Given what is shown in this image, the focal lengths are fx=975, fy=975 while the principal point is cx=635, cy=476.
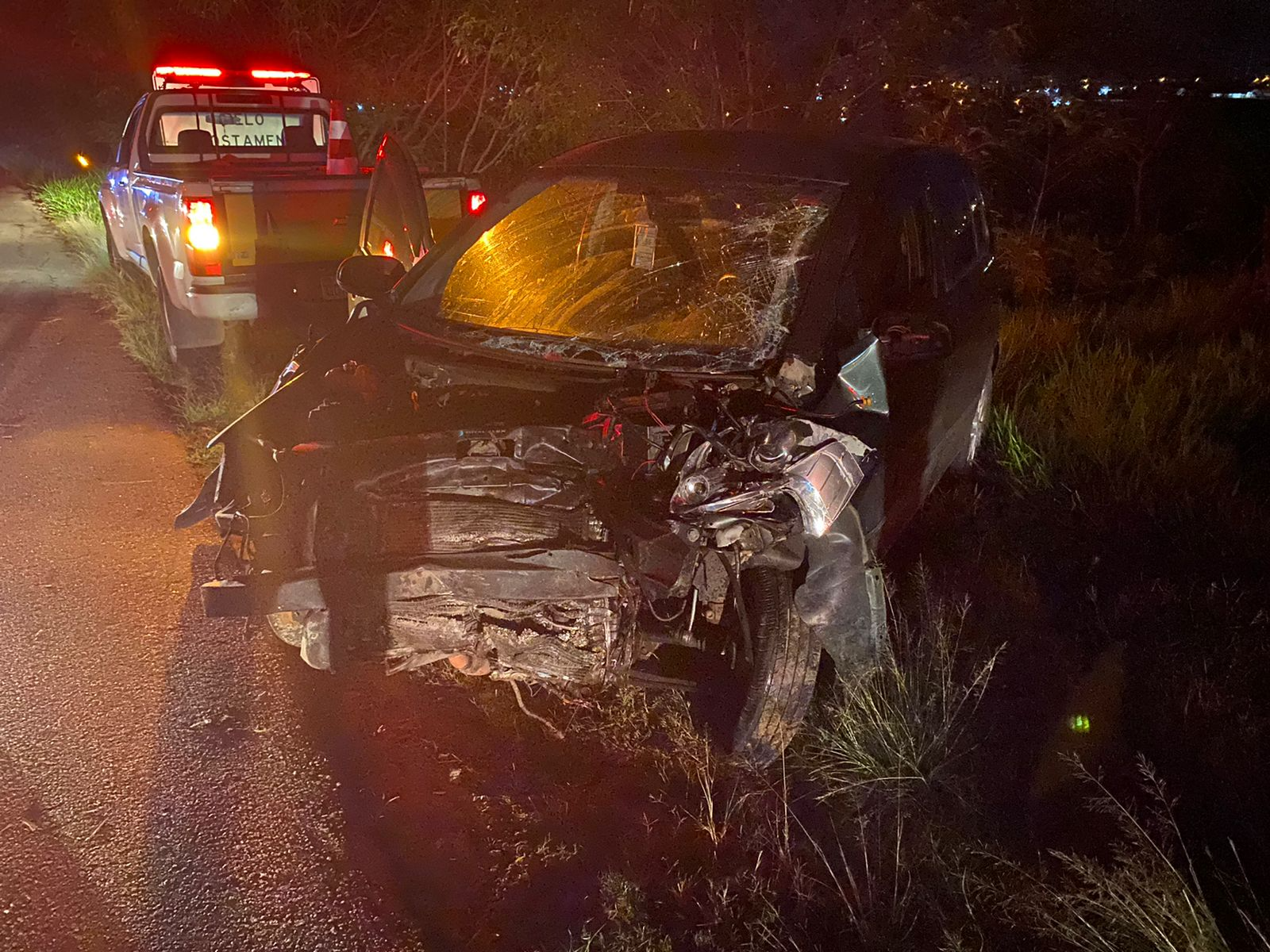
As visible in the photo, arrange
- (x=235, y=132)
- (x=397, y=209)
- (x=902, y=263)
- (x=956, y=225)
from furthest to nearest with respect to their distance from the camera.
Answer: (x=235, y=132) < (x=397, y=209) < (x=956, y=225) < (x=902, y=263)

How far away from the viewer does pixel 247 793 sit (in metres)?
3.15

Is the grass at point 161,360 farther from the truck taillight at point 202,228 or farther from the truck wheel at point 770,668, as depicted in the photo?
the truck wheel at point 770,668

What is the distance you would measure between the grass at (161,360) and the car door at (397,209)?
164cm

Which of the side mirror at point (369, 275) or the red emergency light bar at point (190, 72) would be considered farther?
the red emergency light bar at point (190, 72)

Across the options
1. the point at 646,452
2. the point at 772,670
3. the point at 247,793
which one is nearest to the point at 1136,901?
the point at 772,670

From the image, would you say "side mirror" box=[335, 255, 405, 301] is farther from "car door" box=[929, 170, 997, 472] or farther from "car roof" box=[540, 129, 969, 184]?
"car door" box=[929, 170, 997, 472]

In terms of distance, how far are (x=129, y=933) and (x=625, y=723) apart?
160 centimetres

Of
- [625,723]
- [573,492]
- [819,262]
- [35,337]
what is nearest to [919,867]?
[625,723]

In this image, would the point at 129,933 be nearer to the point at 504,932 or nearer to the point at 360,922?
the point at 360,922

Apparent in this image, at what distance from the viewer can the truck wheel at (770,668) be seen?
9.86 ft

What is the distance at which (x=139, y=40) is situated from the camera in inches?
664

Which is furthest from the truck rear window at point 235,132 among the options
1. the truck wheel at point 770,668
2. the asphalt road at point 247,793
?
the truck wheel at point 770,668

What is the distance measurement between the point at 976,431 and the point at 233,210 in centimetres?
496

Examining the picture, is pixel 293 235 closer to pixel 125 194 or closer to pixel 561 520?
pixel 125 194
